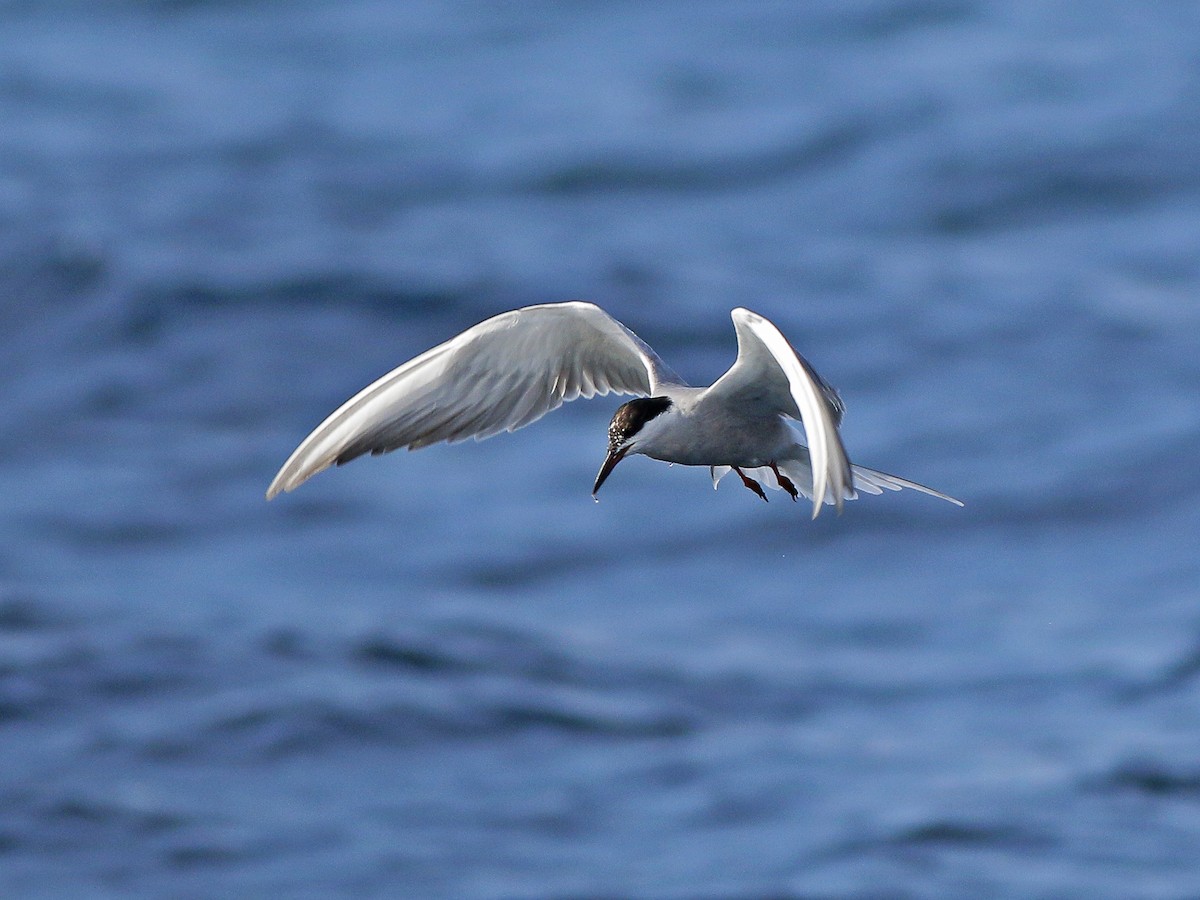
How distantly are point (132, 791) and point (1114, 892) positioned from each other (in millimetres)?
13208

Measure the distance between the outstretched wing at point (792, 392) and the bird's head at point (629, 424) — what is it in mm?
254

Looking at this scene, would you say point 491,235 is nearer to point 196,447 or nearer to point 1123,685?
point 196,447

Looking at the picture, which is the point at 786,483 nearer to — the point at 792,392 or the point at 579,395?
the point at 579,395

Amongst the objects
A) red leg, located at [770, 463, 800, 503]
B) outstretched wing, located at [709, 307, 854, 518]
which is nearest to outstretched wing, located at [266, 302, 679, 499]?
outstretched wing, located at [709, 307, 854, 518]

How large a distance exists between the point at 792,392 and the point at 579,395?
1.80 meters

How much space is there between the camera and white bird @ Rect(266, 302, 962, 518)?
7.87 m

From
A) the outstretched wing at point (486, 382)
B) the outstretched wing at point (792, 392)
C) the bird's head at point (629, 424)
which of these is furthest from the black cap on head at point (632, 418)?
the outstretched wing at point (486, 382)

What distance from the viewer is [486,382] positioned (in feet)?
29.3

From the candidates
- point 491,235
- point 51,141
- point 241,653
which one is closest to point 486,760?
point 241,653

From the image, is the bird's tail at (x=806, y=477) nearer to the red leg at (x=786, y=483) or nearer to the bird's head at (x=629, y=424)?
the red leg at (x=786, y=483)

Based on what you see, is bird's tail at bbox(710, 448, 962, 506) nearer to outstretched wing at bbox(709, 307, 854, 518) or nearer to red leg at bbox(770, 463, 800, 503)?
red leg at bbox(770, 463, 800, 503)

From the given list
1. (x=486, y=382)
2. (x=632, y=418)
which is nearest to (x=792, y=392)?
(x=632, y=418)

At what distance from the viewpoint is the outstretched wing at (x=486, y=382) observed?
862cm

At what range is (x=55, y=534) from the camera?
113 feet
